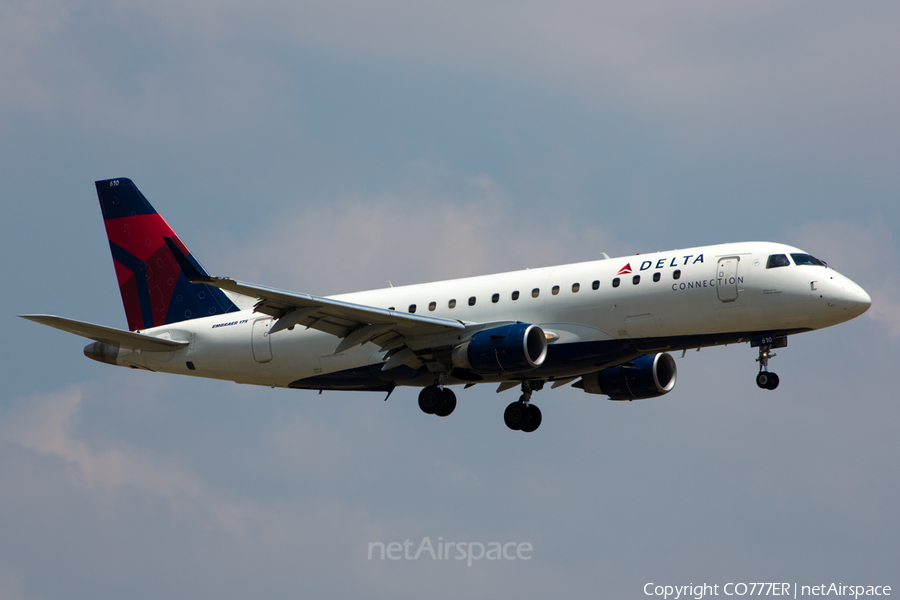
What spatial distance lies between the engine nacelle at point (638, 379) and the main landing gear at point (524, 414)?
2546mm

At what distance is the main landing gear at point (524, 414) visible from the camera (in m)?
42.3

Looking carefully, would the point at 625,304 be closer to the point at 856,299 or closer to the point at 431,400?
the point at 856,299

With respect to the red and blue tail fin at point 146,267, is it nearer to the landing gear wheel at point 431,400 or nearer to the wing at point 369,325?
the wing at point 369,325

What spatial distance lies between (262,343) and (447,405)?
24.5 feet

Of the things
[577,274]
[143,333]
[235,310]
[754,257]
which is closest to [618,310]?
[577,274]

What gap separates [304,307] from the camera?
3472 centimetres

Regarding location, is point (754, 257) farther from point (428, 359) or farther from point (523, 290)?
A: point (428, 359)

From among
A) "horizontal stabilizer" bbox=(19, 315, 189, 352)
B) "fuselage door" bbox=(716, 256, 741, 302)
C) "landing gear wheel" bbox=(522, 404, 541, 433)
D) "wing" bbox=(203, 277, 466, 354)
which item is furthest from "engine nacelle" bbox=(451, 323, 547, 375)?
"horizontal stabilizer" bbox=(19, 315, 189, 352)

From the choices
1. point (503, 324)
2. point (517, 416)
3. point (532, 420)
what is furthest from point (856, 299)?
point (517, 416)

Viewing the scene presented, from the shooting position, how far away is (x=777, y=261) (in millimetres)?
34781

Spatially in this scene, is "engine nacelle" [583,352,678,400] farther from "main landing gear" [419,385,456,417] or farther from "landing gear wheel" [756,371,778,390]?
"landing gear wheel" [756,371,778,390]

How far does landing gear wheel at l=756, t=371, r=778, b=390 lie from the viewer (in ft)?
115

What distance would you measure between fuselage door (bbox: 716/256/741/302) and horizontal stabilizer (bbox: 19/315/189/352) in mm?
20436

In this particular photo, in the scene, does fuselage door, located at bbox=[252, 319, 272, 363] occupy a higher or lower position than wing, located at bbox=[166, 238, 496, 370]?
higher
